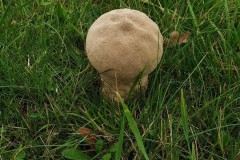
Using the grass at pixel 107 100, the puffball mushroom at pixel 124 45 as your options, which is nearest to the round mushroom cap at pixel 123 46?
the puffball mushroom at pixel 124 45

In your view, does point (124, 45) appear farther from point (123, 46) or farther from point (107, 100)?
point (107, 100)

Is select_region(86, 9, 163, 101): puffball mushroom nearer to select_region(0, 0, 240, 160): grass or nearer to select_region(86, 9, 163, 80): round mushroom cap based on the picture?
select_region(86, 9, 163, 80): round mushroom cap

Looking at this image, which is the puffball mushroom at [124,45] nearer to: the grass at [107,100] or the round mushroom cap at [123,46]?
the round mushroom cap at [123,46]

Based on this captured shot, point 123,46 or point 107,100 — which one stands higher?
point 123,46

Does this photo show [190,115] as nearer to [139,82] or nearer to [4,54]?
[139,82]

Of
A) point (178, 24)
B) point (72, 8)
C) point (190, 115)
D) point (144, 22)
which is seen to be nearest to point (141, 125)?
point (190, 115)

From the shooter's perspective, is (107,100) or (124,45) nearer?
(124,45)

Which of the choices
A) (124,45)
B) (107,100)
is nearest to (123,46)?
(124,45)
